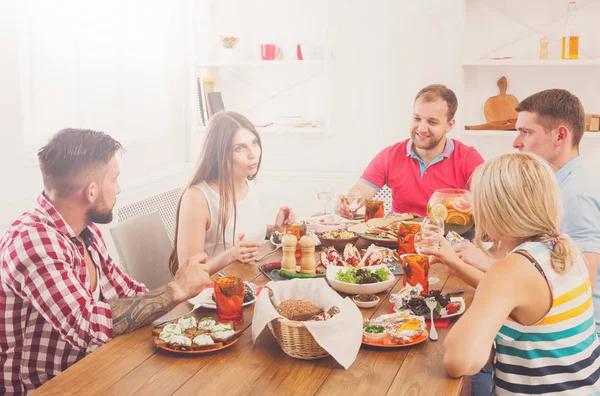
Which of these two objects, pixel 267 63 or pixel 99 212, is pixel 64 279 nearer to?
pixel 99 212

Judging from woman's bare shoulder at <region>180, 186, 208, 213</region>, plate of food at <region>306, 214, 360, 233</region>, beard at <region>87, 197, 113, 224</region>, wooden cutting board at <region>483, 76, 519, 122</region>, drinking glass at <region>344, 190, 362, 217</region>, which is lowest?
plate of food at <region>306, 214, 360, 233</region>

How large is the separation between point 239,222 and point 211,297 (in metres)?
0.84

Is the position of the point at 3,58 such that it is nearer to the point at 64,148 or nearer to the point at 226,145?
the point at 226,145

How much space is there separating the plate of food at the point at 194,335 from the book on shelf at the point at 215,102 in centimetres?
301

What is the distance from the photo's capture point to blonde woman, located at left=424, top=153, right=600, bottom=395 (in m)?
1.59

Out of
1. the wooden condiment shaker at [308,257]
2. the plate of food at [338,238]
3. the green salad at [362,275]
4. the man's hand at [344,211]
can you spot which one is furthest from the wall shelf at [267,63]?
the green salad at [362,275]

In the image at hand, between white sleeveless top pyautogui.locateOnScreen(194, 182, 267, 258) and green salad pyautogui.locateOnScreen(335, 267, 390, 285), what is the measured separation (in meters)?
0.75

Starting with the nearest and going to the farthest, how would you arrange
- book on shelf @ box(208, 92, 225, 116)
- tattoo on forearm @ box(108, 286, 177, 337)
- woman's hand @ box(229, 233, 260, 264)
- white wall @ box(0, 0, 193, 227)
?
tattoo on forearm @ box(108, 286, 177, 337), woman's hand @ box(229, 233, 260, 264), white wall @ box(0, 0, 193, 227), book on shelf @ box(208, 92, 225, 116)

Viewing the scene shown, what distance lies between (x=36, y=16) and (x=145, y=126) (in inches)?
46.9

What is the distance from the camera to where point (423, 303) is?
1.91 m

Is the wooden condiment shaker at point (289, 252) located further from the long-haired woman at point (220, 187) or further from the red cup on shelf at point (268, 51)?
the red cup on shelf at point (268, 51)

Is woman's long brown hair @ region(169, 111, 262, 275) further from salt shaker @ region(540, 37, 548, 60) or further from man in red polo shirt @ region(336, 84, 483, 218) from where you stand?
salt shaker @ region(540, 37, 548, 60)

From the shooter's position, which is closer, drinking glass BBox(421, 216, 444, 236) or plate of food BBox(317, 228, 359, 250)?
drinking glass BBox(421, 216, 444, 236)

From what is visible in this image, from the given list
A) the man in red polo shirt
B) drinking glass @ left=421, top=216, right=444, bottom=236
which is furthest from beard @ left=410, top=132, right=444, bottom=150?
drinking glass @ left=421, top=216, right=444, bottom=236
